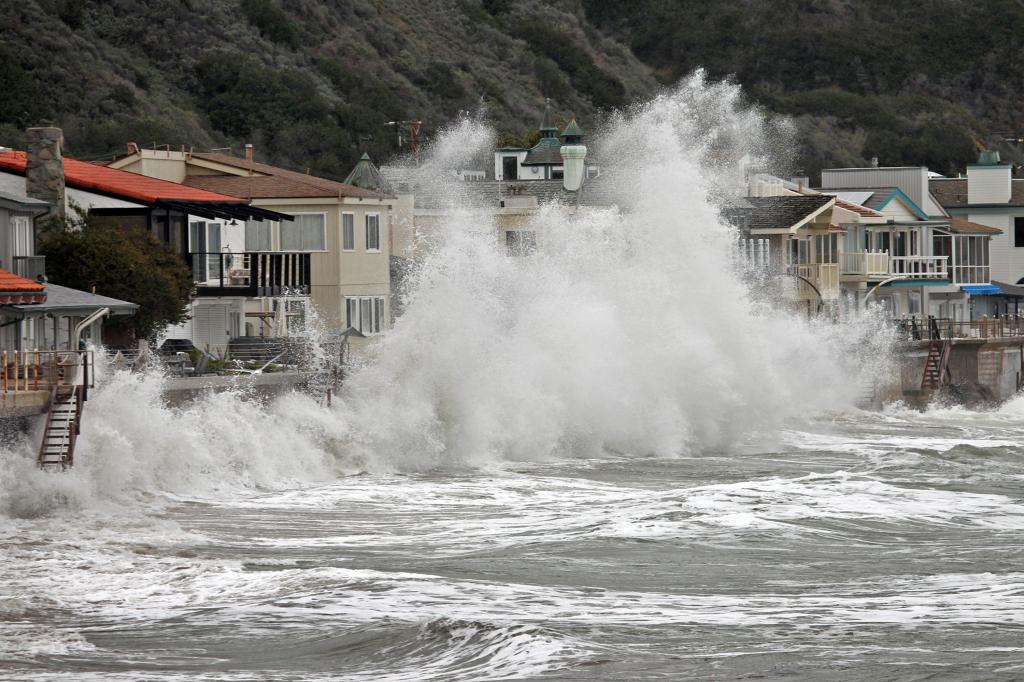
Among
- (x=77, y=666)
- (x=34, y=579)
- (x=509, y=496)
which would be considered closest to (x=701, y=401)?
(x=509, y=496)

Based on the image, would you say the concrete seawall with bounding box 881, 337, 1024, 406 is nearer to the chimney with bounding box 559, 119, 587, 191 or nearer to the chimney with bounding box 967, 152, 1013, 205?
the chimney with bounding box 559, 119, 587, 191

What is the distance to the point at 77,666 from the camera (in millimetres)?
18859

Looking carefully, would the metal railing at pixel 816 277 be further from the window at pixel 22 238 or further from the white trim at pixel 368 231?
the window at pixel 22 238

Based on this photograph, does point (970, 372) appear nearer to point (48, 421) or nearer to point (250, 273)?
point (250, 273)

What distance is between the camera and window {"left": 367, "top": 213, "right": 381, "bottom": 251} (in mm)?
50812

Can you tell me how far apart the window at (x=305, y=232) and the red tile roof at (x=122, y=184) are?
2618 millimetres

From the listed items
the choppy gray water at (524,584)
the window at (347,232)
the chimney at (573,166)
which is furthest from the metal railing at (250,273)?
the chimney at (573,166)

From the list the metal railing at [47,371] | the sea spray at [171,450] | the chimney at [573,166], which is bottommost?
the sea spray at [171,450]

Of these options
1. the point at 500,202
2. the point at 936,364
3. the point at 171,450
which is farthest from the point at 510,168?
the point at 171,450

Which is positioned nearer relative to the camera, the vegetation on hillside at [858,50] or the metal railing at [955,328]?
the metal railing at [955,328]

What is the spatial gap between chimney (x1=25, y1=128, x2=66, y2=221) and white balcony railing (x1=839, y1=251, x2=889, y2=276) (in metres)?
35.6

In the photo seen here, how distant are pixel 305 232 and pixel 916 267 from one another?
105ft

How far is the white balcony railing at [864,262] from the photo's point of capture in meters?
70.4

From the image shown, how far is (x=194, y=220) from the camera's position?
148 feet
